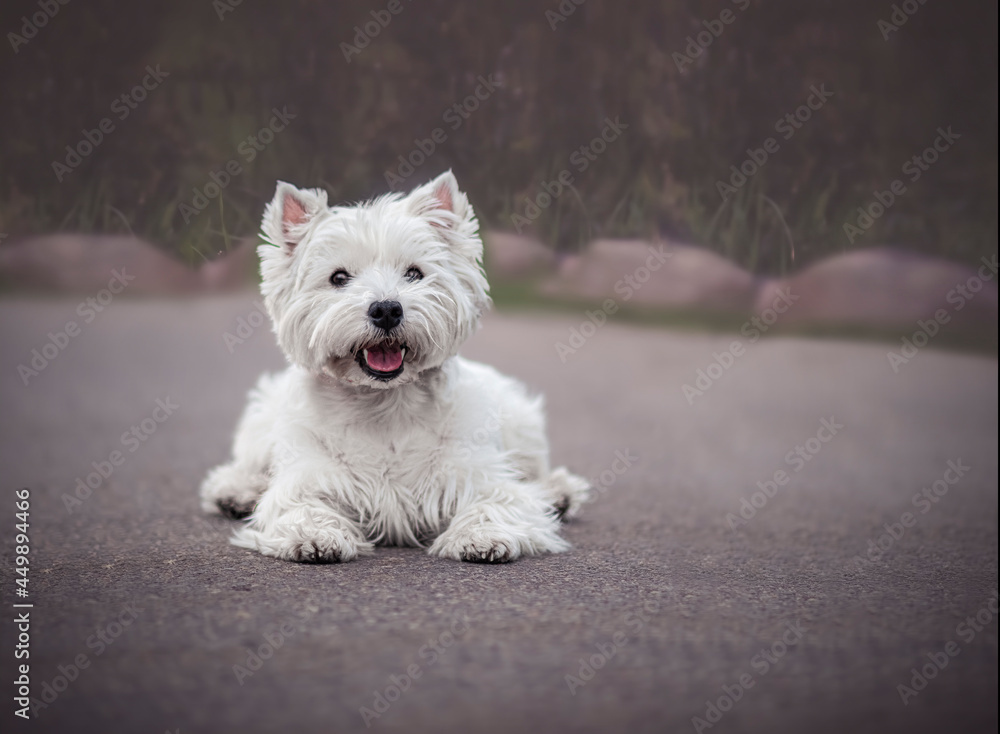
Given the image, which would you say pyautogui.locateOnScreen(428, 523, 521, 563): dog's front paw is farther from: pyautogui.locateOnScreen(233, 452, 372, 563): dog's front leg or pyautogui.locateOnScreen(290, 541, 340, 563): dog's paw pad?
pyautogui.locateOnScreen(290, 541, 340, 563): dog's paw pad

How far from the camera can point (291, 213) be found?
4.61 metres

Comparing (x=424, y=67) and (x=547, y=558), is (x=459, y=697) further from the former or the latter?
(x=424, y=67)

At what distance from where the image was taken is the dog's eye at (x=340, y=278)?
442 centimetres

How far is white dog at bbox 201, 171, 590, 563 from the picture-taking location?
427 centimetres

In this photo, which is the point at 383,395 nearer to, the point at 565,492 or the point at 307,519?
the point at 307,519

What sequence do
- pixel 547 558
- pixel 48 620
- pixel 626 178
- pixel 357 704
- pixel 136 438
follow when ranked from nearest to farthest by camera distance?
pixel 357 704 → pixel 48 620 → pixel 547 558 → pixel 626 178 → pixel 136 438

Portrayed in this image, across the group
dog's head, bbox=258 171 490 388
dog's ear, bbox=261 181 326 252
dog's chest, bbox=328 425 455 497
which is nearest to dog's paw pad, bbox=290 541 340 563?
dog's chest, bbox=328 425 455 497

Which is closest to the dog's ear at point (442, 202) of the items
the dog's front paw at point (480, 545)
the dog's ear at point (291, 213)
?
the dog's ear at point (291, 213)

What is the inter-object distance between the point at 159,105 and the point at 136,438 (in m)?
3.55

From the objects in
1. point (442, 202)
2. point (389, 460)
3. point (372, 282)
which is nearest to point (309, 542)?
point (389, 460)

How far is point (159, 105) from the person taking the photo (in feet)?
21.1

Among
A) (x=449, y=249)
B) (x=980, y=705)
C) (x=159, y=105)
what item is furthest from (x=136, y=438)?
(x=980, y=705)

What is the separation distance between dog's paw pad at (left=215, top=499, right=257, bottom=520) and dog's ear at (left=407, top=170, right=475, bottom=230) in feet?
7.06

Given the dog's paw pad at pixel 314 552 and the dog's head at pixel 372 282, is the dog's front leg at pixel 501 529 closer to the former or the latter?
the dog's paw pad at pixel 314 552
